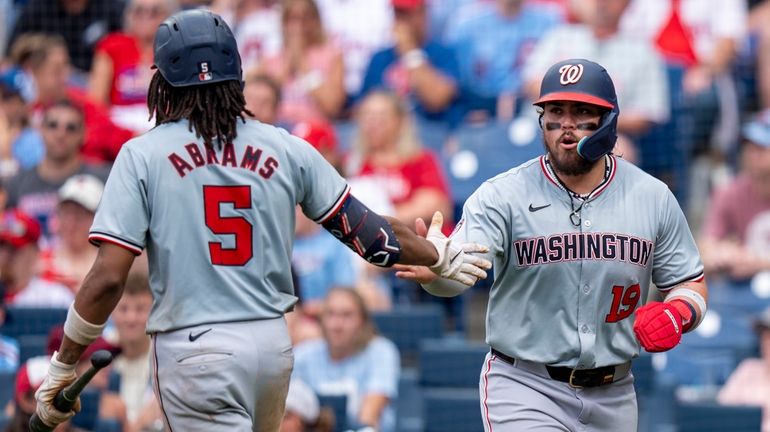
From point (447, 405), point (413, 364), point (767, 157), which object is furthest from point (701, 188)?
point (447, 405)

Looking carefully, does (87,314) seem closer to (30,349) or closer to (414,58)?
(30,349)

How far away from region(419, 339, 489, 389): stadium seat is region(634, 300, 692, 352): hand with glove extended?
124 inches

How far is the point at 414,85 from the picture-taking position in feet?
31.5

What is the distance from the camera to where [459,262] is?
452 cm

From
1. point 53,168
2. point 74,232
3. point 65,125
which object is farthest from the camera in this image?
point 53,168

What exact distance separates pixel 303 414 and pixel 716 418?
2146 millimetres

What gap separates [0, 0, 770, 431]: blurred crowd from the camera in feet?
26.0

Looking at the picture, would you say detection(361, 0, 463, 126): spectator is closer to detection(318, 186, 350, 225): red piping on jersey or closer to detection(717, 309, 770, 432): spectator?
detection(717, 309, 770, 432): spectator

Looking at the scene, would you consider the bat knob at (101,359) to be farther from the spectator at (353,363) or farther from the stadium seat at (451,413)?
the spectator at (353,363)

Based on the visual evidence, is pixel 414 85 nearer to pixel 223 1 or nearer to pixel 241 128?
pixel 223 1

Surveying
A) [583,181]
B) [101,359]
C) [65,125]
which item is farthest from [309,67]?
[101,359]

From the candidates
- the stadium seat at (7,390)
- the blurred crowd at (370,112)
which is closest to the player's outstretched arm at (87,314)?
the blurred crowd at (370,112)

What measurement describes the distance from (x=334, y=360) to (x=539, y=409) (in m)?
3.28

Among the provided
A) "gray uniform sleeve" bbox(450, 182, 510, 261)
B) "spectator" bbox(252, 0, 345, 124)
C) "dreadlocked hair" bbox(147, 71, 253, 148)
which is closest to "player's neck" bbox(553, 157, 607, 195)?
"gray uniform sleeve" bbox(450, 182, 510, 261)
